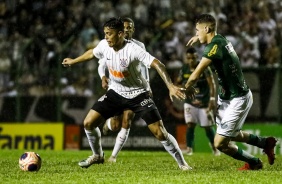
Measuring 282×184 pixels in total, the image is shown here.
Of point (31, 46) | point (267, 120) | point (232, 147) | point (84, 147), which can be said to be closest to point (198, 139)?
point (267, 120)

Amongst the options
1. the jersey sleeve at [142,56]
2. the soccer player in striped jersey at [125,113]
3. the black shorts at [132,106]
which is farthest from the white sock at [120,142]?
the jersey sleeve at [142,56]

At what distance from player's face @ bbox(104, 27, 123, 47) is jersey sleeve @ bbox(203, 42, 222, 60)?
56.2 inches

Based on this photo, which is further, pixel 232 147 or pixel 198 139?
pixel 198 139

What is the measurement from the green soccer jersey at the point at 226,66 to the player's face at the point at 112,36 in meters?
1.42

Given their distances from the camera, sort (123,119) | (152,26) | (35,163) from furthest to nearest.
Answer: (152,26), (123,119), (35,163)

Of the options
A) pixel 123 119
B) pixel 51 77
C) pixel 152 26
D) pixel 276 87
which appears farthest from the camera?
pixel 152 26

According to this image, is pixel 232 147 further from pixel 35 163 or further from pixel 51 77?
pixel 51 77

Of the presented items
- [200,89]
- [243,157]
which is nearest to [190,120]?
[200,89]

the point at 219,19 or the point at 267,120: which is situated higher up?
the point at 219,19

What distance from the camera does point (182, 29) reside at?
20.1m

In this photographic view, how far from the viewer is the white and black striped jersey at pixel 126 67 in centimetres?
1088

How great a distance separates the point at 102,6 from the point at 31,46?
261 centimetres

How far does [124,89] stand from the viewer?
11180 mm

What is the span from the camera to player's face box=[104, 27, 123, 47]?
35.6 ft
